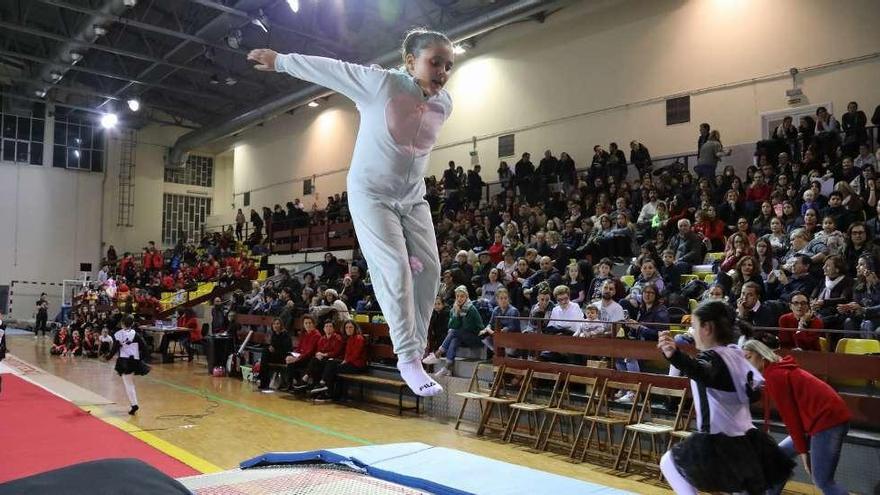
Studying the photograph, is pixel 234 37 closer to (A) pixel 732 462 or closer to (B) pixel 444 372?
(B) pixel 444 372

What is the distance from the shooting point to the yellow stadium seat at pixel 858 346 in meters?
5.55

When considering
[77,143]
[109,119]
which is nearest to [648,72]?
[109,119]

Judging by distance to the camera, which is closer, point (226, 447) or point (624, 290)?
point (226, 447)

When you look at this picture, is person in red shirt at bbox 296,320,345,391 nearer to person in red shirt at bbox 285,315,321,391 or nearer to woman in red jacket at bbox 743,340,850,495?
person in red shirt at bbox 285,315,321,391

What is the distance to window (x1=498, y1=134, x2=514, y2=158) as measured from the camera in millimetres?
15719

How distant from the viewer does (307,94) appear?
16.5 m

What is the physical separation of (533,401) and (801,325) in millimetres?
3073

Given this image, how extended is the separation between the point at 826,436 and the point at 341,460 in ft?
9.66

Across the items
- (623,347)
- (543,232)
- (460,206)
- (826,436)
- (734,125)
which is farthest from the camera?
(460,206)

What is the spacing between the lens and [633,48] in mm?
13602

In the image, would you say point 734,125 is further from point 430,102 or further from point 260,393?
point 430,102

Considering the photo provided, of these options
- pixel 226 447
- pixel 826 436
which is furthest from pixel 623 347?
pixel 226 447

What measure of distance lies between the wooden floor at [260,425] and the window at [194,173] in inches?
626

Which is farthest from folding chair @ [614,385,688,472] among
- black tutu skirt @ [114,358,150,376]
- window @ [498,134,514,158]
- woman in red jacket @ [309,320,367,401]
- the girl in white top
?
window @ [498,134,514,158]
